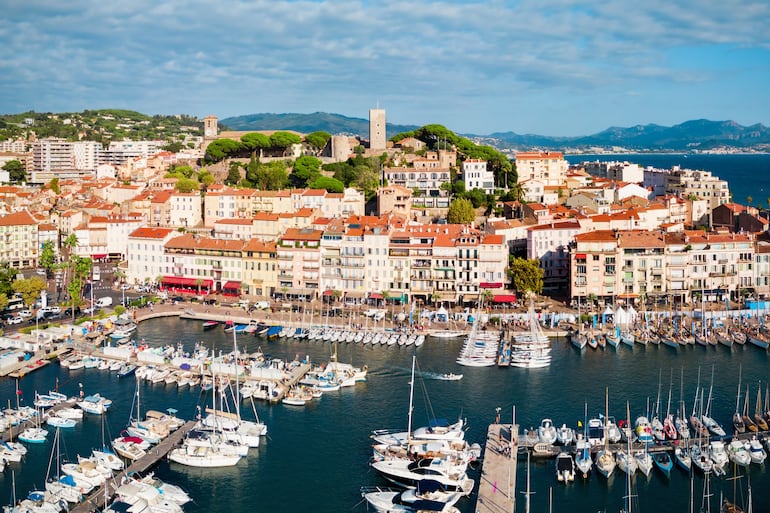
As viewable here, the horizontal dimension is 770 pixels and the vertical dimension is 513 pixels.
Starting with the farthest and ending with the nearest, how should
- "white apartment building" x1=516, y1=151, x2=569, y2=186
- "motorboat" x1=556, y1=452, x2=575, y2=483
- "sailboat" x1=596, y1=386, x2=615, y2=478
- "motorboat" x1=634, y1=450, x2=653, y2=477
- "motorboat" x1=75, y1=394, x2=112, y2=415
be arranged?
"white apartment building" x1=516, y1=151, x2=569, y2=186 → "motorboat" x1=75, y1=394, x2=112, y2=415 → "motorboat" x1=634, y1=450, x2=653, y2=477 → "sailboat" x1=596, y1=386, x2=615, y2=478 → "motorboat" x1=556, y1=452, x2=575, y2=483

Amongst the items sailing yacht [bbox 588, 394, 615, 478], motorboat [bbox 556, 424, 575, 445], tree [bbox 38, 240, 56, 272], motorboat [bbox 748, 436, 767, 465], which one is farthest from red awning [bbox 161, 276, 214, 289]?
motorboat [bbox 748, 436, 767, 465]

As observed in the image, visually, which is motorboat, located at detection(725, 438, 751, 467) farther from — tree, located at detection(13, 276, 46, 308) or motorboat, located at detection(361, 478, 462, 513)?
tree, located at detection(13, 276, 46, 308)

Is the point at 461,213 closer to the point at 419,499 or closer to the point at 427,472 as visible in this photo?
the point at 427,472

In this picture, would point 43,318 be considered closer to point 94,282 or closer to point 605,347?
point 94,282

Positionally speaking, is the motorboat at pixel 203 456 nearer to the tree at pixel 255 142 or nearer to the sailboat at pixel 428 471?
the sailboat at pixel 428 471

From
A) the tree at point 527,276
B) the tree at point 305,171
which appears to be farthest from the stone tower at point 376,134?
the tree at point 527,276

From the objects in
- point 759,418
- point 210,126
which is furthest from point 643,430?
point 210,126

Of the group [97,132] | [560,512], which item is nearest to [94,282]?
[560,512]
